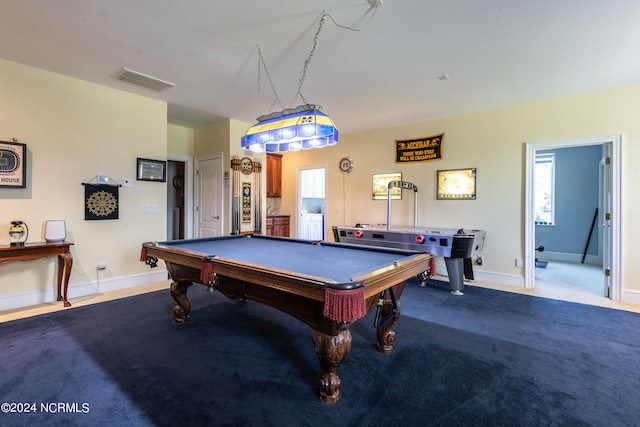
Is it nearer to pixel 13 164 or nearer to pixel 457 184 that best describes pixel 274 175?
pixel 457 184

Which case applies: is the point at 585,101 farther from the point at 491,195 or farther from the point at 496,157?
the point at 491,195

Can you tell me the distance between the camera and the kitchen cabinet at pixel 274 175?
6.30 meters

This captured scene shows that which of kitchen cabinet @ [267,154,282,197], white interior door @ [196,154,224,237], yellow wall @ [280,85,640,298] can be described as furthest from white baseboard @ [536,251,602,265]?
white interior door @ [196,154,224,237]

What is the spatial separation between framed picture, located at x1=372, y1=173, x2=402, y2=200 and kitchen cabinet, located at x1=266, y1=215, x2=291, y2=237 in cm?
208

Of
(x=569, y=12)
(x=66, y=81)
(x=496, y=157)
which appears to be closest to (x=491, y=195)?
(x=496, y=157)

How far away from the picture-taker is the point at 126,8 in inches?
81.9

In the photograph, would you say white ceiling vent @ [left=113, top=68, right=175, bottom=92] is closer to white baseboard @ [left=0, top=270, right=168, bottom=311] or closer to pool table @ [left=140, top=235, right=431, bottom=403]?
pool table @ [left=140, top=235, right=431, bottom=403]

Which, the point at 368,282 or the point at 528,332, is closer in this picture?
the point at 368,282

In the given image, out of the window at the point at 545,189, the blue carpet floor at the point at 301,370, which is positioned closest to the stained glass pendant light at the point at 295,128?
the blue carpet floor at the point at 301,370

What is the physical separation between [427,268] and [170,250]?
199 cm

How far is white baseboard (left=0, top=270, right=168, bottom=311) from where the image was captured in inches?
119

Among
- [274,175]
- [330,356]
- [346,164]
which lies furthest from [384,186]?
[330,356]

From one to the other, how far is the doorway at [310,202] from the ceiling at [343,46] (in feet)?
8.64

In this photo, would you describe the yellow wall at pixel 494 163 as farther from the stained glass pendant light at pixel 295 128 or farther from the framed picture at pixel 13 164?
the framed picture at pixel 13 164
